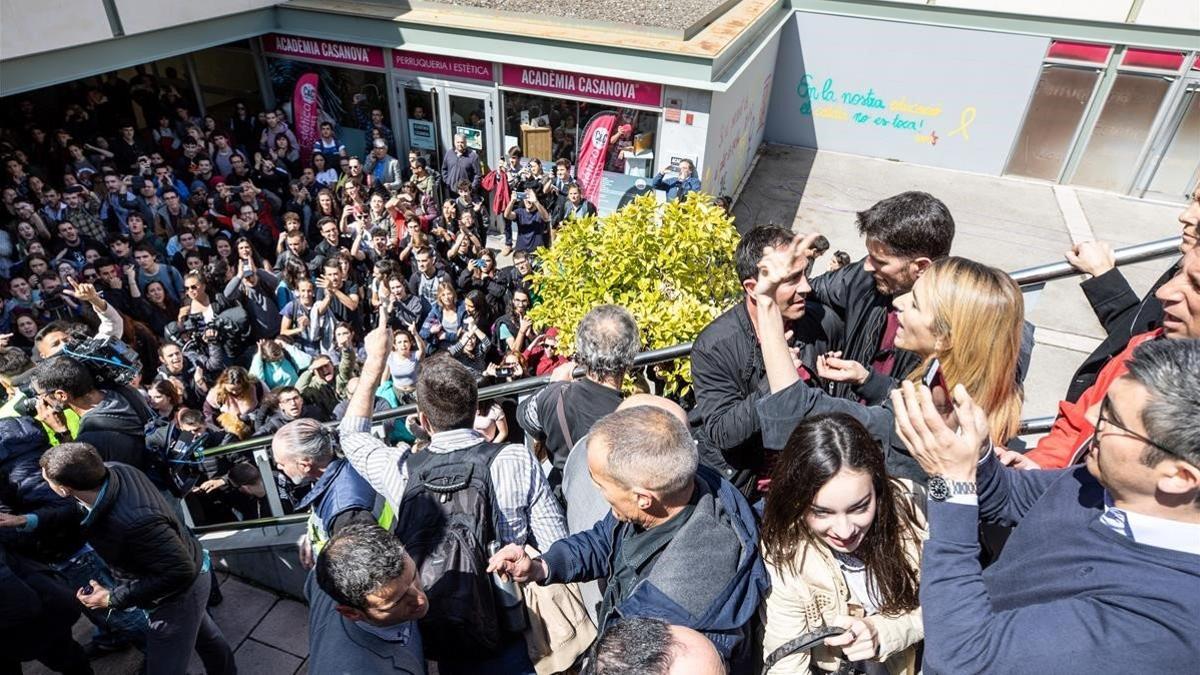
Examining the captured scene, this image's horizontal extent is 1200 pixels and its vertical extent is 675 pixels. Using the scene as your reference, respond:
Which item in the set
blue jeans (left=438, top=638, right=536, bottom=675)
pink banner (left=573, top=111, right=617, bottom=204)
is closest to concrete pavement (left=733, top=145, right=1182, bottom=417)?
pink banner (left=573, top=111, right=617, bottom=204)

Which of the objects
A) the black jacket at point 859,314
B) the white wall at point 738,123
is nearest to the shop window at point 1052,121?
the white wall at point 738,123

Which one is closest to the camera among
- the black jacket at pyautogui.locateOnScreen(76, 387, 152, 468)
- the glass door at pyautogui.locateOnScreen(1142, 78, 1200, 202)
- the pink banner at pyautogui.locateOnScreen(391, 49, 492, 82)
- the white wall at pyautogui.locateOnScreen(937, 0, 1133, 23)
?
the black jacket at pyautogui.locateOnScreen(76, 387, 152, 468)

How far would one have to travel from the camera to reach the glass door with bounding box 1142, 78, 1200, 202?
508 inches

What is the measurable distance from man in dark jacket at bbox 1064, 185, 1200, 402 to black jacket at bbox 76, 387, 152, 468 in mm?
5071

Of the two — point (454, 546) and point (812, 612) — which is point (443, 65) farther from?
point (812, 612)

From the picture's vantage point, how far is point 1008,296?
205 cm

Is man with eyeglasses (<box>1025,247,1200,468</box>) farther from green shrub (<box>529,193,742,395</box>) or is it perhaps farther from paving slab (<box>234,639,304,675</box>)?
paving slab (<box>234,639,304,675</box>)

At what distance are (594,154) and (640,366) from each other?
8.13 m

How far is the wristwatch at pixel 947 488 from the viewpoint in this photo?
5.48ft

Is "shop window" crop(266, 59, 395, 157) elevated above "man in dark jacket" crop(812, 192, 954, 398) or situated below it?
below

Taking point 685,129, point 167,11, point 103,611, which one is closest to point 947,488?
point 103,611

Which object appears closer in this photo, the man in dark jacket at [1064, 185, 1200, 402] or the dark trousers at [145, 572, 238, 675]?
the man in dark jacket at [1064, 185, 1200, 402]

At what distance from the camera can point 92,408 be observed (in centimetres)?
415

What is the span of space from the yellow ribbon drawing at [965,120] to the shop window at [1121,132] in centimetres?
228
